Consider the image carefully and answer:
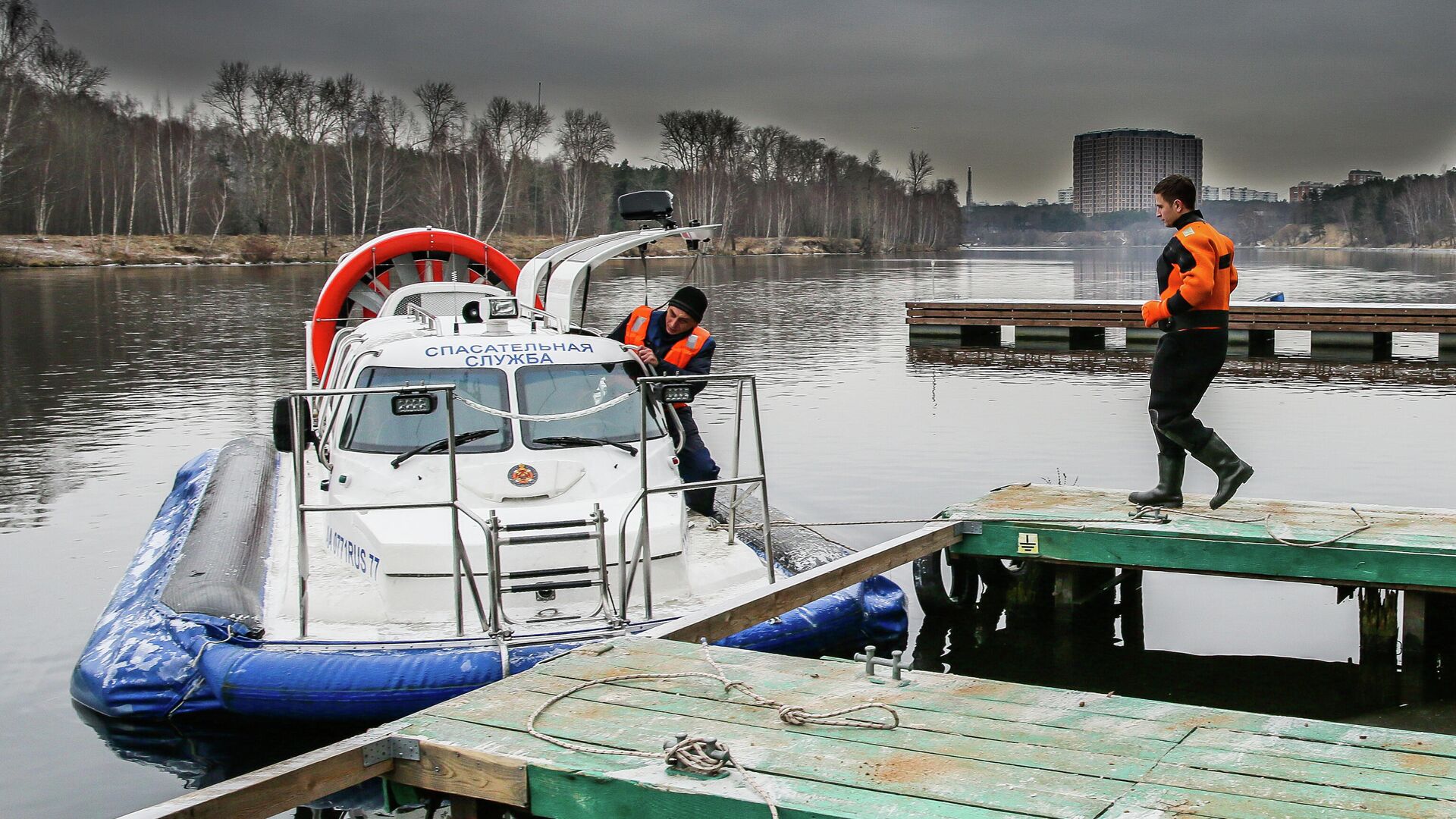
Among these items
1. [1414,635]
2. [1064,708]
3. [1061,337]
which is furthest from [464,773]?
[1061,337]

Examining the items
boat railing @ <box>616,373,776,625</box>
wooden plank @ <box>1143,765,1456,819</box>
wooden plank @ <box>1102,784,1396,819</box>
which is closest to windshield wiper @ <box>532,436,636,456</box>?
boat railing @ <box>616,373,776,625</box>

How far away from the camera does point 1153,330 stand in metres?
30.4

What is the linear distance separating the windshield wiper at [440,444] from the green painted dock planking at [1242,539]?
9.93 feet

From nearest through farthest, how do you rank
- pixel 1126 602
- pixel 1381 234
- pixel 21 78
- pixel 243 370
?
1. pixel 1126 602
2. pixel 243 370
3. pixel 21 78
4. pixel 1381 234

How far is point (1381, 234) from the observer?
19650 cm

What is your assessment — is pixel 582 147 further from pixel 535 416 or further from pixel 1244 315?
pixel 535 416

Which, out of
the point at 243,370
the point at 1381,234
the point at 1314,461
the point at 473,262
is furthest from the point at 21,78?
the point at 1381,234

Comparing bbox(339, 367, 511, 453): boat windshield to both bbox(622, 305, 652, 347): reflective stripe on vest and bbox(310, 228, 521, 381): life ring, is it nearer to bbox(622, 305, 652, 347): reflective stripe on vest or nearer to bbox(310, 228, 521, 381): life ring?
bbox(622, 305, 652, 347): reflective stripe on vest

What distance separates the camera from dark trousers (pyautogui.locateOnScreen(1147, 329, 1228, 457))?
7.80m

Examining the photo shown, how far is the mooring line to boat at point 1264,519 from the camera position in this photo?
25.7ft

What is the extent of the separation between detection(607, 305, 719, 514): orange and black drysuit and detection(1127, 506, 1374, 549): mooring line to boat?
276cm

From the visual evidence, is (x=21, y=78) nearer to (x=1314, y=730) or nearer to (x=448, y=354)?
(x=448, y=354)

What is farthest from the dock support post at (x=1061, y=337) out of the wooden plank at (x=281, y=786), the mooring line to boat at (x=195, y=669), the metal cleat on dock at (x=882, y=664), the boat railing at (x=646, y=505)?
the wooden plank at (x=281, y=786)

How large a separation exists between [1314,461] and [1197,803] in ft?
41.7
